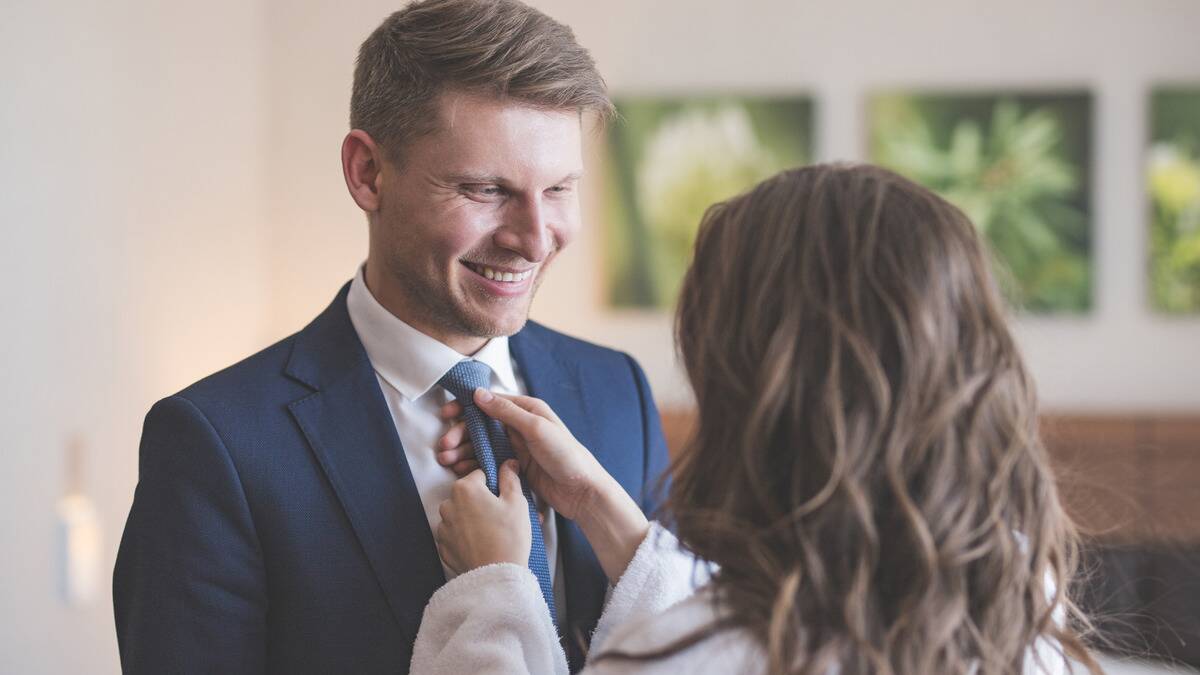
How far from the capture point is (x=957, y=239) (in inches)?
42.1

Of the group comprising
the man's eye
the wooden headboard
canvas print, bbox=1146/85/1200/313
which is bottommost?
the wooden headboard

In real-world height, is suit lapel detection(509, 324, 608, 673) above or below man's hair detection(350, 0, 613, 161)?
below

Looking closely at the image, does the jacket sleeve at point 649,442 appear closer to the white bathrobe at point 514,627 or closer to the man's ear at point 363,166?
the white bathrobe at point 514,627

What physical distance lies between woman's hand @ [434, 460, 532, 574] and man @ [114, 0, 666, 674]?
0.04m

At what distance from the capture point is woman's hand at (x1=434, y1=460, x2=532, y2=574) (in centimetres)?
131

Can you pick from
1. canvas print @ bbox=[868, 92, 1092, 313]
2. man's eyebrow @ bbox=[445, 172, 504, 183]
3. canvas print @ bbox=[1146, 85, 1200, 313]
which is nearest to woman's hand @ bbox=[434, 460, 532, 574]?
man's eyebrow @ bbox=[445, 172, 504, 183]

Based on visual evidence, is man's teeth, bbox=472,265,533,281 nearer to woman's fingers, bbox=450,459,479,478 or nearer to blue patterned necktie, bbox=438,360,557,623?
blue patterned necktie, bbox=438,360,557,623

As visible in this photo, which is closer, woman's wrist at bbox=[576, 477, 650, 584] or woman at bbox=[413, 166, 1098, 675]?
woman at bbox=[413, 166, 1098, 675]

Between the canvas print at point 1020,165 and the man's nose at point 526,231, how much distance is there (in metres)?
3.02

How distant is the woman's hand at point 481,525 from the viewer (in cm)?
131

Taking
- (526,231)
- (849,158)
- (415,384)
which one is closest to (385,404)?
(415,384)

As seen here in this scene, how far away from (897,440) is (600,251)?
3335 millimetres

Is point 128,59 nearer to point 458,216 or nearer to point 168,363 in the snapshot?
point 168,363

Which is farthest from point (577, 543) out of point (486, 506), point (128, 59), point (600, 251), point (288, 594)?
point (600, 251)
